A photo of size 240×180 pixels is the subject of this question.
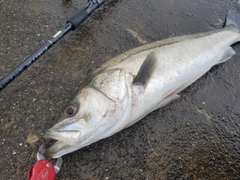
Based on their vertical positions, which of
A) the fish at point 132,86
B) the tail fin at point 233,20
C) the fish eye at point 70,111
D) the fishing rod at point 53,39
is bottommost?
the tail fin at point 233,20

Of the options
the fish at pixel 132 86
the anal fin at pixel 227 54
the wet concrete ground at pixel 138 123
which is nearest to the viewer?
the fish at pixel 132 86

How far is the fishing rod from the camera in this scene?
2.67 meters

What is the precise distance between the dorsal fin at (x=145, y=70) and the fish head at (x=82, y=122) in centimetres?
39

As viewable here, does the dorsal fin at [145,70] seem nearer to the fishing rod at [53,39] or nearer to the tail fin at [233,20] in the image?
the fishing rod at [53,39]

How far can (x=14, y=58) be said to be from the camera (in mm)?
3291

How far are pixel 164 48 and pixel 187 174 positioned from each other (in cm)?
137

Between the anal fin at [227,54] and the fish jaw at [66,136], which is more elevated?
the fish jaw at [66,136]

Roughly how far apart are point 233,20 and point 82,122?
103 inches

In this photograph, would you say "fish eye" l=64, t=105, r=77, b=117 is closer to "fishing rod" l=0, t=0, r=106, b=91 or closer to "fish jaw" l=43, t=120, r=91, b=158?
"fish jaw" l=43, t=120, r=91, b=158

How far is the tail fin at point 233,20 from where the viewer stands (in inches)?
138

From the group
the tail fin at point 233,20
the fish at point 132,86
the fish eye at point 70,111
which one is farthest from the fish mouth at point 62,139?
the tail fin at point 233,20

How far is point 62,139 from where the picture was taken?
2.18 m

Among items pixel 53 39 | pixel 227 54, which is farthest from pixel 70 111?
pixel 227 54

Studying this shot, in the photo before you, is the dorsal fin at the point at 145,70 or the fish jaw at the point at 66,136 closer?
the fish jaw at the point at 66,136
